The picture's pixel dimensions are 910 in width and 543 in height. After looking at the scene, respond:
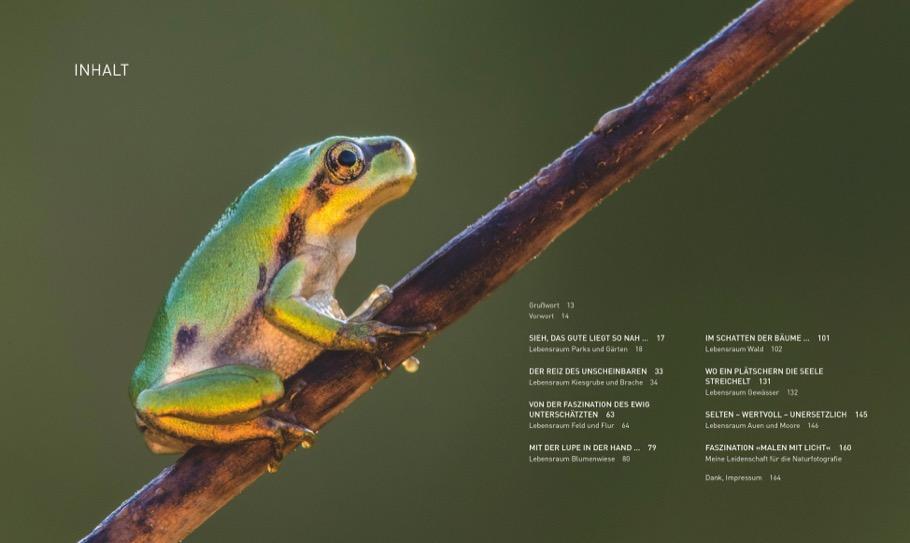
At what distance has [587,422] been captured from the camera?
4590 millimetres

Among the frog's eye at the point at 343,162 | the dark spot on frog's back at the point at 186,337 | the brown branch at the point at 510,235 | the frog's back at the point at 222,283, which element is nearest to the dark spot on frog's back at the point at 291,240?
the frog's back at the point at 222,283

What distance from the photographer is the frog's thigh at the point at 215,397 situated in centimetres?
290

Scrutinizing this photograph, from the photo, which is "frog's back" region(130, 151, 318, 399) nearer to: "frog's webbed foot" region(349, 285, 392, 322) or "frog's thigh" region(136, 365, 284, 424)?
"frog's thigh" region(136, 365, 284, 424)

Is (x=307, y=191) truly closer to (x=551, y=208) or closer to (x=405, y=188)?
(x=405, y=188)

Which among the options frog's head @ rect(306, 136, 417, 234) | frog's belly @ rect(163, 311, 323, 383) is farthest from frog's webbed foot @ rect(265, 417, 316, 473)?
Result: frog's head @ rect(306, 136, 417, 234)

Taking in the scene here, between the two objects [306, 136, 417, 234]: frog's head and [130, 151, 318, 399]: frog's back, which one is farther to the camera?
[306, 136, 417, 234]: frog's head

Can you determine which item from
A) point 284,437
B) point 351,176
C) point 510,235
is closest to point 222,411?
point 284,437

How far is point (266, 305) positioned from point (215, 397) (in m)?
0.33

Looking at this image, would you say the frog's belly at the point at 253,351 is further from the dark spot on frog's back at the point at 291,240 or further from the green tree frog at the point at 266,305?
the dark spot on frog's back at the point at 291,240

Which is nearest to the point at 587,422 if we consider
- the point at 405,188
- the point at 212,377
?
the point at 405,188

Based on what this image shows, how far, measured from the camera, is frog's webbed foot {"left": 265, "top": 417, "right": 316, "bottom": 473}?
2.88 m

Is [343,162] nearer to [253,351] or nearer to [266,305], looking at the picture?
[266,305]

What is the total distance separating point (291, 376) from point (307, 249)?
1.43 feet

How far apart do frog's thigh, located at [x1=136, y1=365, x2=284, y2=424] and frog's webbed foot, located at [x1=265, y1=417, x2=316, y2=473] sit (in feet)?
0.23
